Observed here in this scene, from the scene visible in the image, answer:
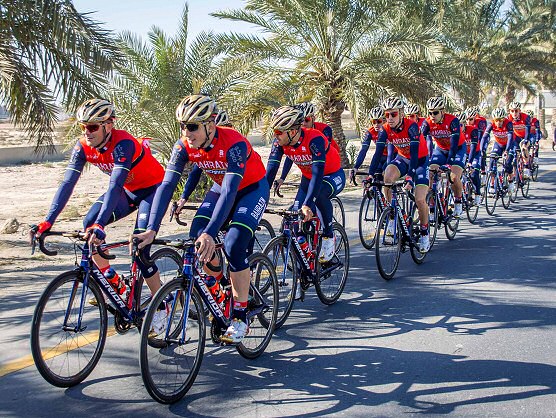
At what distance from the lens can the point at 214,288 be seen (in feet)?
17.6

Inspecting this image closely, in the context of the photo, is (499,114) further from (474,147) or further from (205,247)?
(205,247)

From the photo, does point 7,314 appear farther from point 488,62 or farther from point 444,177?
point 488,62

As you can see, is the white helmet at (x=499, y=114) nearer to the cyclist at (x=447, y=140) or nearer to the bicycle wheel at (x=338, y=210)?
the cyclist at (x=447, y=140)

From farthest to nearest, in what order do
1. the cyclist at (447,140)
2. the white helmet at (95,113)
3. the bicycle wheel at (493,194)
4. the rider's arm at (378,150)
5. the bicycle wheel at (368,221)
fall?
the bicycle wheel at (493,194) < the cyclist at (447,140) < the bicycle wheel at (368,221) < the rider's arm at (378,150) < the white helmet at (95,113)

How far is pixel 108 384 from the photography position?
5074mm

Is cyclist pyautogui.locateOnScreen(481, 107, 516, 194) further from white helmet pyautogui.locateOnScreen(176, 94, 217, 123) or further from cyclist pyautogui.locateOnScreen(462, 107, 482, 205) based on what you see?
white helmet pyautogui.locateOnScreen(176, 94, 217, 123)

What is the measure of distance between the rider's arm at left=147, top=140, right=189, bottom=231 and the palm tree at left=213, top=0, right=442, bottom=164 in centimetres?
1170

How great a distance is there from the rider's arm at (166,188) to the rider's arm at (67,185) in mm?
759

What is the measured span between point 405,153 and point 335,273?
3.23 metres

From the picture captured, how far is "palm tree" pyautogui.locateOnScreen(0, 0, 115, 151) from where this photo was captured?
9.71m

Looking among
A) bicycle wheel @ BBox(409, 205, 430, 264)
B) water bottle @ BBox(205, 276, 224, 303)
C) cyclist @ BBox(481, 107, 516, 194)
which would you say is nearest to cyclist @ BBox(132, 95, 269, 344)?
water bottle @ BBox(205, 276, 224, 303)

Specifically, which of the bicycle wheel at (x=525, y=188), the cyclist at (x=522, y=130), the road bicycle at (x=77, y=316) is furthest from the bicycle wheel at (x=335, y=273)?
the cyclist at (x=522, y=130)

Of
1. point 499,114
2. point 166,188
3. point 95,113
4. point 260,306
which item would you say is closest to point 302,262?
point 260,306

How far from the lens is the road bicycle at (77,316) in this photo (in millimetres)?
4859
